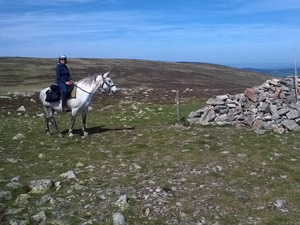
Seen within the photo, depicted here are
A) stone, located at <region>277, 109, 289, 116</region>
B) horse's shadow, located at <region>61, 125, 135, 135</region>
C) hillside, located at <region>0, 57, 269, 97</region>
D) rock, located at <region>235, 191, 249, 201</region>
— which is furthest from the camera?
hillside, located at <region>0, 57, 269, 97</region>

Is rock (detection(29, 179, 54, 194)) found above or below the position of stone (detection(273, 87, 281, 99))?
below

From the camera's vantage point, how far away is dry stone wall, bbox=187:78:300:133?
63.3 feet

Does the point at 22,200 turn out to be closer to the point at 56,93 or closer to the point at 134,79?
the point at 56,93

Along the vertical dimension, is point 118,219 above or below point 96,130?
below

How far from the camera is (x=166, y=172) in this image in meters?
12.2

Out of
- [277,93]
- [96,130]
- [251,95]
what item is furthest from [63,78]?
[277,93]

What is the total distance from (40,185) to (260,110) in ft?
48.2

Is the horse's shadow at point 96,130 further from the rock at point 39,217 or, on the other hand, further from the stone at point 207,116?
the rock at point 39,217

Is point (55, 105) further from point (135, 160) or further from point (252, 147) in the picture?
point (252, 147)

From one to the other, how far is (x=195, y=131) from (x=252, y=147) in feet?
14.2

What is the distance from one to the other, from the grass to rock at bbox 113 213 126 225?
0.19 m

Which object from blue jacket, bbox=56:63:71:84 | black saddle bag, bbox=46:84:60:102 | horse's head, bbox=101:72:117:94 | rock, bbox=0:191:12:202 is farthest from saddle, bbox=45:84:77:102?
rock, bbox=0:191:12:202

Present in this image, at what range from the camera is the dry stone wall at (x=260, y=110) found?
A: 1928 centimetres

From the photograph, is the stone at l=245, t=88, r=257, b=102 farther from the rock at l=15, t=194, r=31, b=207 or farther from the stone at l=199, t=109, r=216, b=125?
the rock at l=15, t=194, r=31, b=207
